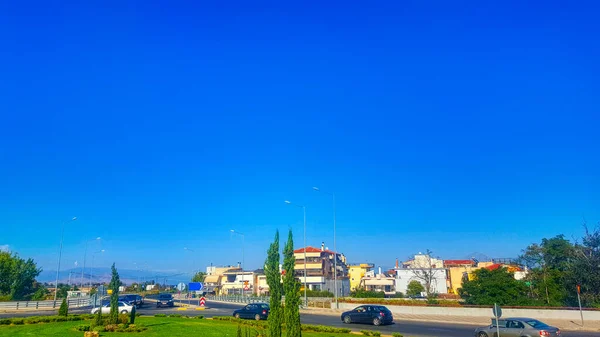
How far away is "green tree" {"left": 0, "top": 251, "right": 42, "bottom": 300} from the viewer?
219 feet

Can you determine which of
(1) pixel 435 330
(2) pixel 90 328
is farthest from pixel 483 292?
(2) pixel 90 328

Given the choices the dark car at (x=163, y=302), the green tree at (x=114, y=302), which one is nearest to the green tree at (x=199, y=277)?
the dark car at (x=163, y=302)

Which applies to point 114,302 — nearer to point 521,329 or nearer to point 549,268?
point 521,329

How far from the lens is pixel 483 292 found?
4909cm

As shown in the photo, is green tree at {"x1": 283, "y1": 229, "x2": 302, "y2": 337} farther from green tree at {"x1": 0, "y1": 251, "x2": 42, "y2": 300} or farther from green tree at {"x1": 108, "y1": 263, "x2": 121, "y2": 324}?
green tree at {"x1": 0, "y1": 251, "x2": 42, "y2": 300}

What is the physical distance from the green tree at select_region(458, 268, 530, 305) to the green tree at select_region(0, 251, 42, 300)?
62.8 metres

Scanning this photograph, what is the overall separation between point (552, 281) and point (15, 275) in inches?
2848

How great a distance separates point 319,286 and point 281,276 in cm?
7368

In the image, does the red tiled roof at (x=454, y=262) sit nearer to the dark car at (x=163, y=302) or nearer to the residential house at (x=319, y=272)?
the residential house at (x=319, y=272)

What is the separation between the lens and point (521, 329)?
23891 millimetres

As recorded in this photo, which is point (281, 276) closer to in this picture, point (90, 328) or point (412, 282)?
point (90, 328)

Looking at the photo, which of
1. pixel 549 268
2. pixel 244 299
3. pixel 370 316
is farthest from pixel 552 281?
pixel 244 299

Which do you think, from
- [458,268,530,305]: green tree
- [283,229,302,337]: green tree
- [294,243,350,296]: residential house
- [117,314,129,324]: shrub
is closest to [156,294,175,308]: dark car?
[294,243,350,296]: residential house

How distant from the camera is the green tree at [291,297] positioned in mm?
13953
